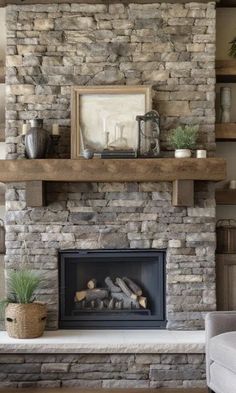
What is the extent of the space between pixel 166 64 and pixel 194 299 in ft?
6.02

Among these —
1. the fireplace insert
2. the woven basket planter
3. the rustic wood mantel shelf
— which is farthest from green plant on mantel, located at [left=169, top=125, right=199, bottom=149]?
the woven basket planter

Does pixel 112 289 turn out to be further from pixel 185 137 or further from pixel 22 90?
pixel 22 90

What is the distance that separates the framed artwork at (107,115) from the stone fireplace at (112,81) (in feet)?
0.29

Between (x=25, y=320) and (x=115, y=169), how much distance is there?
1.27 metres

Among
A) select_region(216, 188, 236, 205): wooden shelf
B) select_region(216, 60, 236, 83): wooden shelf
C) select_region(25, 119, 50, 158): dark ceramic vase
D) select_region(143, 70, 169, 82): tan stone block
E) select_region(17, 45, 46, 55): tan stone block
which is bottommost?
select_region(216, 188, 236, 205): wooden shelf

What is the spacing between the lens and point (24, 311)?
13.1 ft

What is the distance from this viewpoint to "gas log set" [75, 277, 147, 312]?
175 inches

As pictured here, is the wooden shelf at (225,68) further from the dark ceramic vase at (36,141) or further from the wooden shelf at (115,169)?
the dark ceramic vase at (36,141)

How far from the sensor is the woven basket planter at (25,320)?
3.99m

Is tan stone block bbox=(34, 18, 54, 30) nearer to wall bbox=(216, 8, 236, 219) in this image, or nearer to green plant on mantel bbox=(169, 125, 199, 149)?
green plant on mantel bbox=(169, 125, 199, 149)

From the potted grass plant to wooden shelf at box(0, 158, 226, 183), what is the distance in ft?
2.44

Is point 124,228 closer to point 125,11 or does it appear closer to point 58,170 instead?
point 58,170

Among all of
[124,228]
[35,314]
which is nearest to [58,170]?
[124,228]

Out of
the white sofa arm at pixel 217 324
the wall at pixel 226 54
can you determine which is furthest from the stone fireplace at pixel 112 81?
the white sofa arm at pixel 217 324
